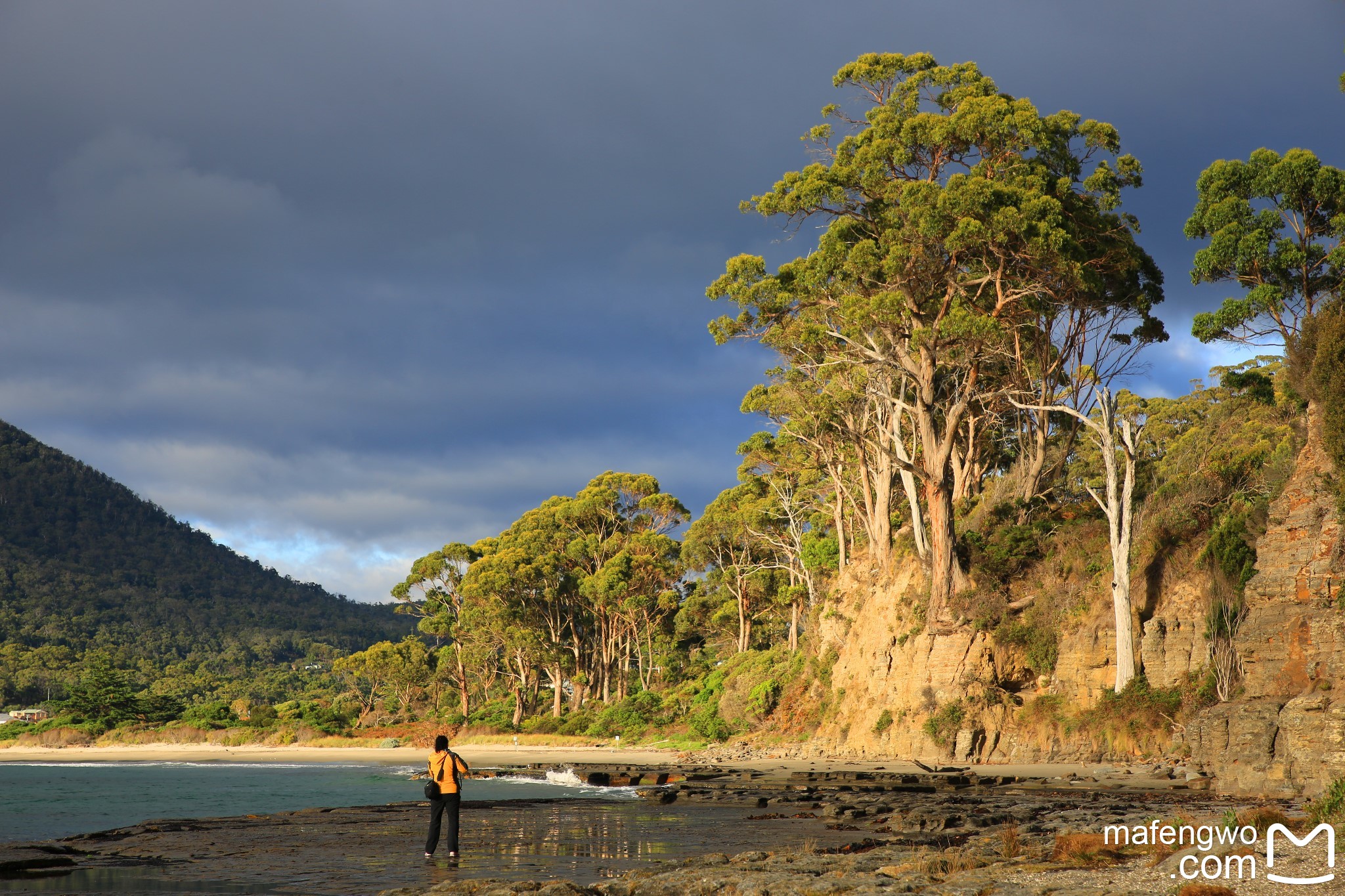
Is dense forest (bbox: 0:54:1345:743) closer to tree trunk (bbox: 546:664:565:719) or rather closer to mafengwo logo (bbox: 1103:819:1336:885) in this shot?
tree trunk (bbox: 546:664:565:719)

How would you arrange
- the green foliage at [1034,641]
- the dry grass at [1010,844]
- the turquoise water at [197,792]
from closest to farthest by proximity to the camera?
the dry grass at [1010,844], the turquoise water at [197,792], the green foliage at [1034,641]

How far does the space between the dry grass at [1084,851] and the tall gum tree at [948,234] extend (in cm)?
1830

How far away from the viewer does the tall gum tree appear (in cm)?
2748

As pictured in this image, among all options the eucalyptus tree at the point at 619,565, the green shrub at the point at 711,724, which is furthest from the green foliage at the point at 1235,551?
the eucalyptus tree at the point at 619,565

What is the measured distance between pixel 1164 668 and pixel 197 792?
29.3 meters

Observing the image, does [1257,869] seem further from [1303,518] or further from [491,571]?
[491,571]

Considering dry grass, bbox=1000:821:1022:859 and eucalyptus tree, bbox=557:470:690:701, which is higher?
eucalyptus tree, bbox=557:470:690:701

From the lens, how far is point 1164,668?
78.4 feet

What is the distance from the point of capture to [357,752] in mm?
54594

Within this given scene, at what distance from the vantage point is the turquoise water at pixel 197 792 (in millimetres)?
23297

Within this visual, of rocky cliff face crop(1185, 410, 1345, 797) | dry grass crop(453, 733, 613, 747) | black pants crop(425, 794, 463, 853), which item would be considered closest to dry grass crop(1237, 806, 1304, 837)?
Answer: rocky cliff face crop(1185, 410, 1345, 797)

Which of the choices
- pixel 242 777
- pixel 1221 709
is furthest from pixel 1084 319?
pixel 242 777

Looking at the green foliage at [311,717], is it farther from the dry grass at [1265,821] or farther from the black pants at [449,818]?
the dry grass at [1265,821]

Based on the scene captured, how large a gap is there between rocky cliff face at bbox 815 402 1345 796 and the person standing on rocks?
1255cm
